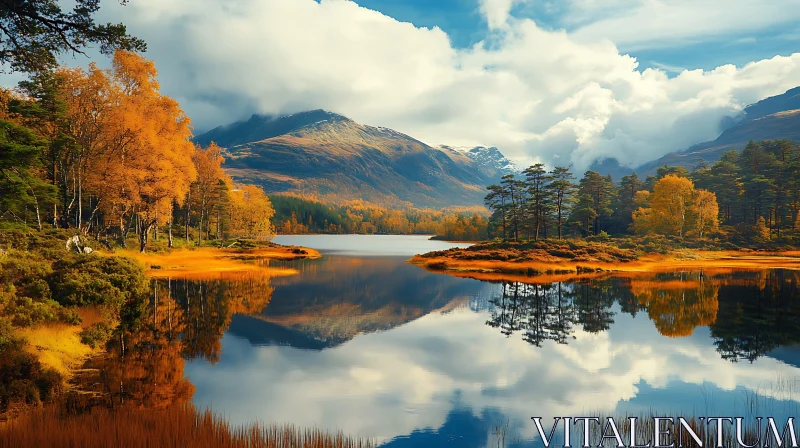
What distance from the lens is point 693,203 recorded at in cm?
9788

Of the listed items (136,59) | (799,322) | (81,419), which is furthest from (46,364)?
(136,59)

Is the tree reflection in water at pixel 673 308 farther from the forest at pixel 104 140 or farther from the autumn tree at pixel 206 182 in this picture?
the autumn tree at pixel 206 182

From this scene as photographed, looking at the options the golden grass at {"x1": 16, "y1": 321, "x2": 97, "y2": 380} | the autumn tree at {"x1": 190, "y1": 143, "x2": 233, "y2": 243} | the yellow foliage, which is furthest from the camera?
the yellow foliage

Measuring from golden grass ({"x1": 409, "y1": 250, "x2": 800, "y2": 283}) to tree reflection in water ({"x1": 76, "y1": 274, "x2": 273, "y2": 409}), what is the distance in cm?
3511

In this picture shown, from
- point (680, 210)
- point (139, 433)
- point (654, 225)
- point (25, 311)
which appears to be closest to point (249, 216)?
point (25, 311)

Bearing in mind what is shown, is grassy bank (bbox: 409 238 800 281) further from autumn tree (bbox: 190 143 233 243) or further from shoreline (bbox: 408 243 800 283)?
autumn tree (bbox: 190 143 233 243)

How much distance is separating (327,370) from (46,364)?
397 inches

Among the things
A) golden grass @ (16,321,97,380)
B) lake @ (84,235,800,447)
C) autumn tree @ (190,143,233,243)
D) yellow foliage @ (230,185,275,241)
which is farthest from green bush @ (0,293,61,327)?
yellow foliage @ (230,185,275,241)

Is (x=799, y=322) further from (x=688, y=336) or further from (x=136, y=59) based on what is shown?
(x=136, y=59)

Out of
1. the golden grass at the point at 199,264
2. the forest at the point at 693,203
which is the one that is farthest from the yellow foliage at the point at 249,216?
the forest at the point at 693,203

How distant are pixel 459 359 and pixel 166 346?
14.0 metres

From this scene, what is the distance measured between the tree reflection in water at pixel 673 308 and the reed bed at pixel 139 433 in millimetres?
17788

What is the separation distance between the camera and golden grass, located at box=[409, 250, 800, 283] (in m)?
60.4

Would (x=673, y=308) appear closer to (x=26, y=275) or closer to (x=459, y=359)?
(x=459, y=359)
